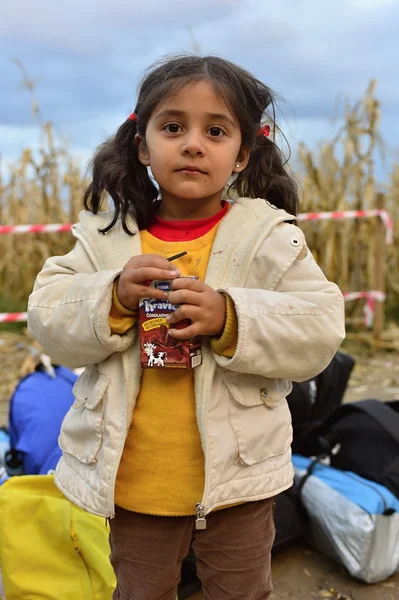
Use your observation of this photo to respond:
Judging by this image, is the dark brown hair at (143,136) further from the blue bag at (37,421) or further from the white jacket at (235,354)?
the blue bag at (37,421)

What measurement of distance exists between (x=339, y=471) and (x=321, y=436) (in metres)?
0.23

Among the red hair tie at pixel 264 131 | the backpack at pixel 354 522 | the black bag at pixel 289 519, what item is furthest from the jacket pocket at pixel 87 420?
the backpack at pixel 354 522

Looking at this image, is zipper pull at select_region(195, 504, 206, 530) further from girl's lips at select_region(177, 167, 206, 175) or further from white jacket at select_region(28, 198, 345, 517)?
girl's lips at select_region(177, 167, 206, 175)

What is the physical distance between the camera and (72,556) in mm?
2090

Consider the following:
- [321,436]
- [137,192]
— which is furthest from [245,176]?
[321,436]

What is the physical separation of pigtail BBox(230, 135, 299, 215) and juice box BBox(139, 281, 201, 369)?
520mm

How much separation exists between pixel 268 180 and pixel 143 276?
1.83 ft

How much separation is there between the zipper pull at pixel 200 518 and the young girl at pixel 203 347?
0.03 feet

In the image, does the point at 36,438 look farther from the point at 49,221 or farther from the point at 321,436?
the point at 49,221

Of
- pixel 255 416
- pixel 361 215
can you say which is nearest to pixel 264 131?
pixel 255 416

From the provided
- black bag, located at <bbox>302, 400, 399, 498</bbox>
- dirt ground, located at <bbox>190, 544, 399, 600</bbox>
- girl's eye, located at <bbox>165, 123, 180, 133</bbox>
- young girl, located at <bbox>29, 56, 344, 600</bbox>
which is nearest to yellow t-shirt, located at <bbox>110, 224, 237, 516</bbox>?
young girl, located at <bbox>29, 56, 344, 600</bbox>

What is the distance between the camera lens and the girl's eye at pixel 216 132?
1.47m

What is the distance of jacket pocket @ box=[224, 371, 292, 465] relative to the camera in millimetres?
1428

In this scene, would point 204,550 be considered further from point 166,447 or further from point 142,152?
point 142,152
